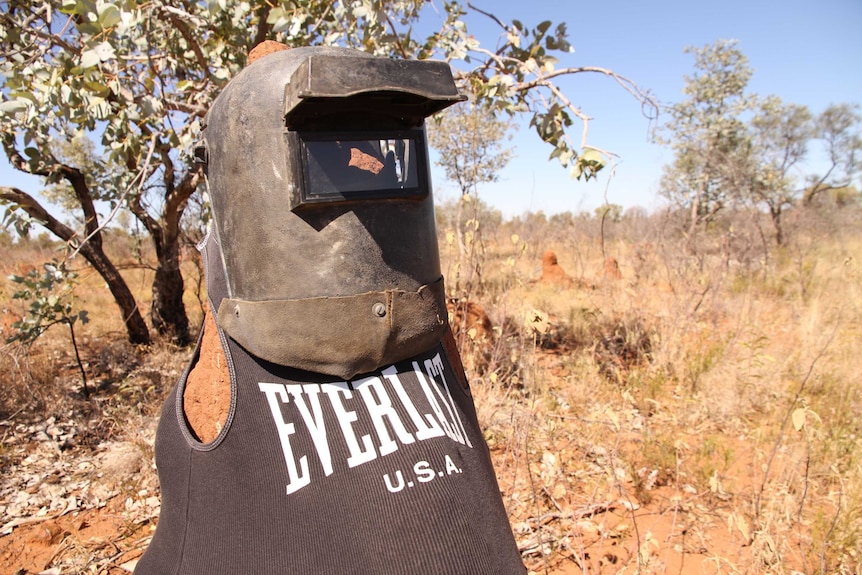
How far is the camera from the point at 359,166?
3.01 ft

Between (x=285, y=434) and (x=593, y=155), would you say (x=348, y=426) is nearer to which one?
(x=285, y=434)

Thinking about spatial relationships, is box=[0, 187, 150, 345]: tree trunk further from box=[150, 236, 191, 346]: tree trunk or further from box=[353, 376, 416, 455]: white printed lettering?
box=[353, 376, 416, 455]: white printed lettering

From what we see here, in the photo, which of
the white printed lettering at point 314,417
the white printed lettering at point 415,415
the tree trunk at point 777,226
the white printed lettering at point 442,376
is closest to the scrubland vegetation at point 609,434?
the white printed lettering at point 442,376

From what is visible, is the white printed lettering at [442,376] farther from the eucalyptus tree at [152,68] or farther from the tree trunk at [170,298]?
the tree trunk at [170,298]

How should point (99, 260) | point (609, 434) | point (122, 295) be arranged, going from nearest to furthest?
point (609, 434)
point (99, 260)
point (122, 295)

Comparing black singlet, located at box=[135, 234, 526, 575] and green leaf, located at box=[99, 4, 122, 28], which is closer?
black singlet, located at box=[135, 234, 526, 575]

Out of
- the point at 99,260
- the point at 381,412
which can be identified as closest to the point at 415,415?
the point at 381,412

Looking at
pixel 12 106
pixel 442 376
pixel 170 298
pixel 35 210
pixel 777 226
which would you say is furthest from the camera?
pixel 777 226

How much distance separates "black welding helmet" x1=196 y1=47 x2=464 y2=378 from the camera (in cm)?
89

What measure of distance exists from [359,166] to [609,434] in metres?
2.74

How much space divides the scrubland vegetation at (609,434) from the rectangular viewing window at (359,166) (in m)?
0.95

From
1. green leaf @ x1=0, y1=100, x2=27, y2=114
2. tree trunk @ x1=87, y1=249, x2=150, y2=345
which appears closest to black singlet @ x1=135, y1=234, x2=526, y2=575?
green leaf @ x1=0, y1=100, x2=27, y2=114

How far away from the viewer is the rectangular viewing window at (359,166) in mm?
891

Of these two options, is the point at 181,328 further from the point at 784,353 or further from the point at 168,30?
the point at 784,353
